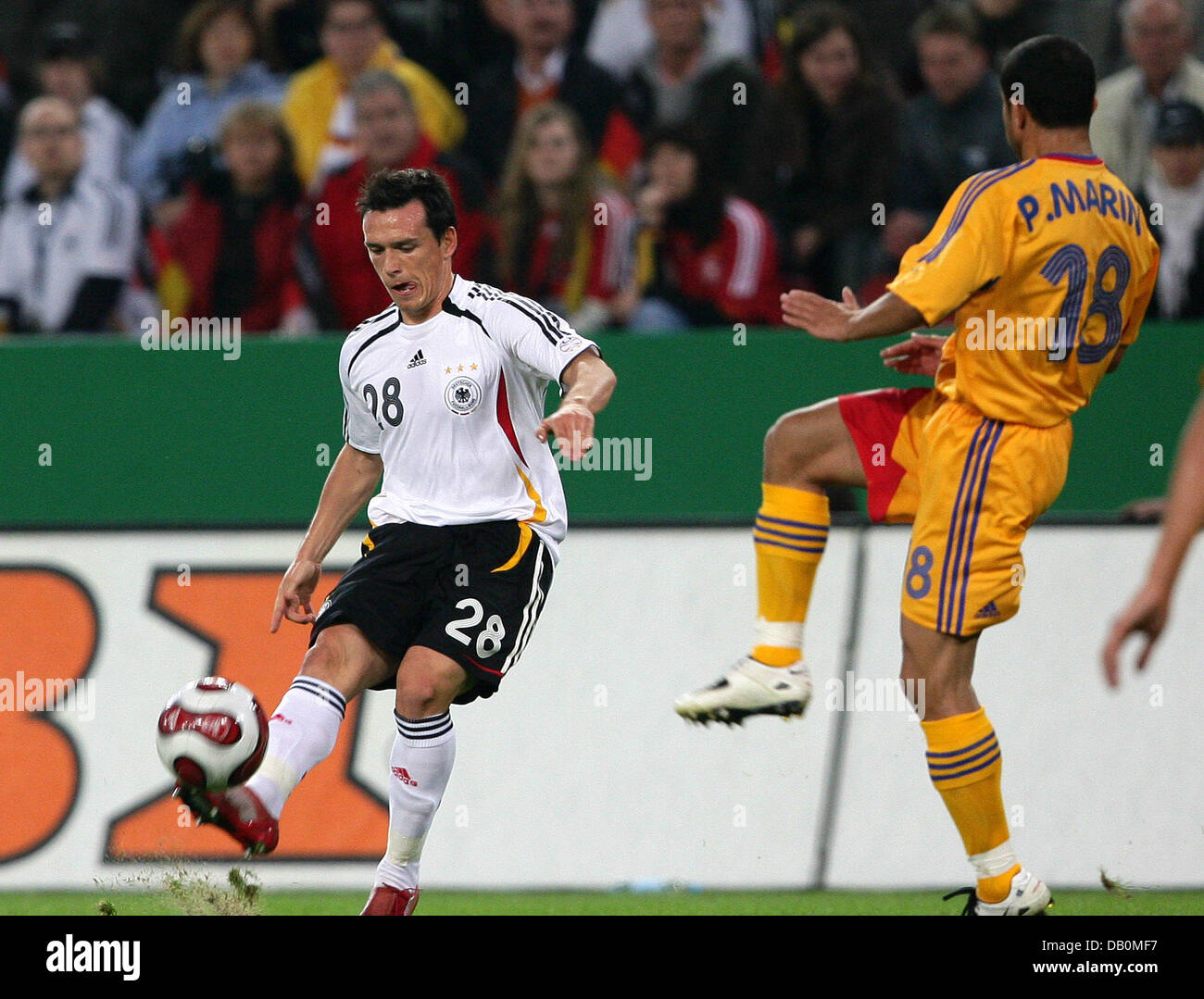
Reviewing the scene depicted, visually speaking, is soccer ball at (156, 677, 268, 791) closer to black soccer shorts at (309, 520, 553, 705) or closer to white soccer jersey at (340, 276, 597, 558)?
black soccer shorts at (309, 520, 553, 705)

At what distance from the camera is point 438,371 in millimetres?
5398

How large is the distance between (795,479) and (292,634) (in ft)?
8.34

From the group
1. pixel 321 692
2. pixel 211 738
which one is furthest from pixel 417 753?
pixel 211 738

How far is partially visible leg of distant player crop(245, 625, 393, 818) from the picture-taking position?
15.8 ft

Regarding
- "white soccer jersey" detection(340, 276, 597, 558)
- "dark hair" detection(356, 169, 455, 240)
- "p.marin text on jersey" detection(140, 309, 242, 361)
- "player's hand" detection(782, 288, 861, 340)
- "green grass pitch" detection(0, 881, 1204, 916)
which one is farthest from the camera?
"p.marin text on jersey" detection(140, 309, 242, 361)

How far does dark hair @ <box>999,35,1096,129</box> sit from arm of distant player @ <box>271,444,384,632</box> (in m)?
2.28

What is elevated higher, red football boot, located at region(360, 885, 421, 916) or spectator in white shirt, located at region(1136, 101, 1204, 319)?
spectator in white shirt, located at region(1136, 101, 1204, 319)

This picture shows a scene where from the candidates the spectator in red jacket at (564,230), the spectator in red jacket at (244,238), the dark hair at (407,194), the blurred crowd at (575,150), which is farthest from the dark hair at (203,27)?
the dark hair at (407,194)

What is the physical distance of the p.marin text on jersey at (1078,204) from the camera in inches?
195

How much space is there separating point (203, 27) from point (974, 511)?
585cm

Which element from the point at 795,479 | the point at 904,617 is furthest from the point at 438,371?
the point at 904,617

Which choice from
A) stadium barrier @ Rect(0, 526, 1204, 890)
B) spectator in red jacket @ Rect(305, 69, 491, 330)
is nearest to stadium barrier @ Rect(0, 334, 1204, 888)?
stadium barrier @ Rect(0, 526, 1204, 890)
